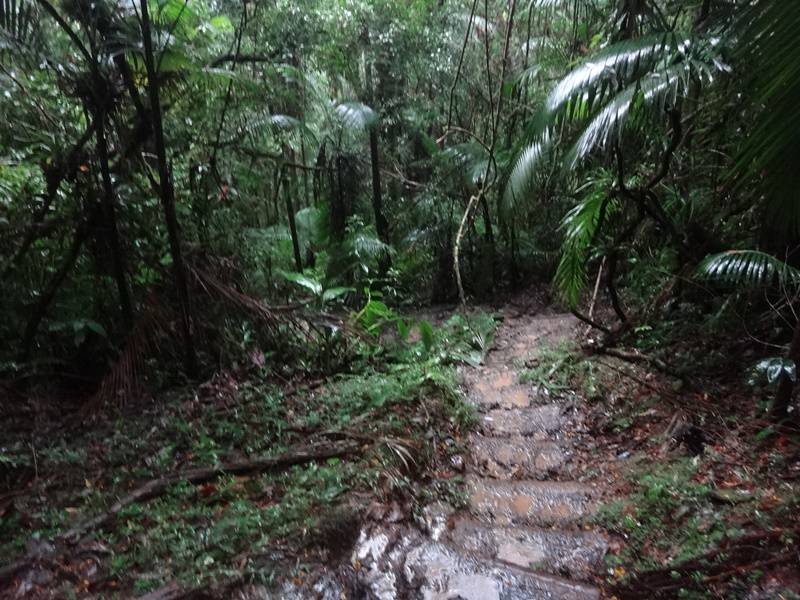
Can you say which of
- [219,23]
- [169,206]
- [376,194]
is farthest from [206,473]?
[376,194]

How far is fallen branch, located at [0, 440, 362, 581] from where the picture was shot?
113 inches

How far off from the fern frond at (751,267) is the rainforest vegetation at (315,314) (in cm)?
2

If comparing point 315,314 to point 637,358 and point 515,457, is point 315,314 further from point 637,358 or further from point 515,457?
point 637,358

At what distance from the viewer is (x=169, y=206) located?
14.3 feet

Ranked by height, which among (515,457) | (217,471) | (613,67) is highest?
(613,67)

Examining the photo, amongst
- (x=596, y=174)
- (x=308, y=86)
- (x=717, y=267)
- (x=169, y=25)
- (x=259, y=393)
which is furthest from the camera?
(x=308, y=86)

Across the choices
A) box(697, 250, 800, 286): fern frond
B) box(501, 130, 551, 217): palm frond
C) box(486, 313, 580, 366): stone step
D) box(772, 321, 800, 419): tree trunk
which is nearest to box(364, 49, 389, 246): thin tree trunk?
box(486, 313, 580, 366): stone step

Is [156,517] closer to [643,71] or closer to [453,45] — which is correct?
[643,71]

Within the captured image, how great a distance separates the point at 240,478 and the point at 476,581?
Result: 1642 millimetres

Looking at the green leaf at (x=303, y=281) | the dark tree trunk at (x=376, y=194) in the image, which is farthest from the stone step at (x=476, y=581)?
the dark tree trunk at (x=376, y=194)

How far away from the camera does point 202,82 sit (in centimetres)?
518

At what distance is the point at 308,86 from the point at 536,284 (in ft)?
13.9

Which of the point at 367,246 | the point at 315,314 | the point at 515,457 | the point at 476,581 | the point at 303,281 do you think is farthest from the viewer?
the point at 367,246


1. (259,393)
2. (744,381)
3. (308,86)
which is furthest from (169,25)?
(744,381)
